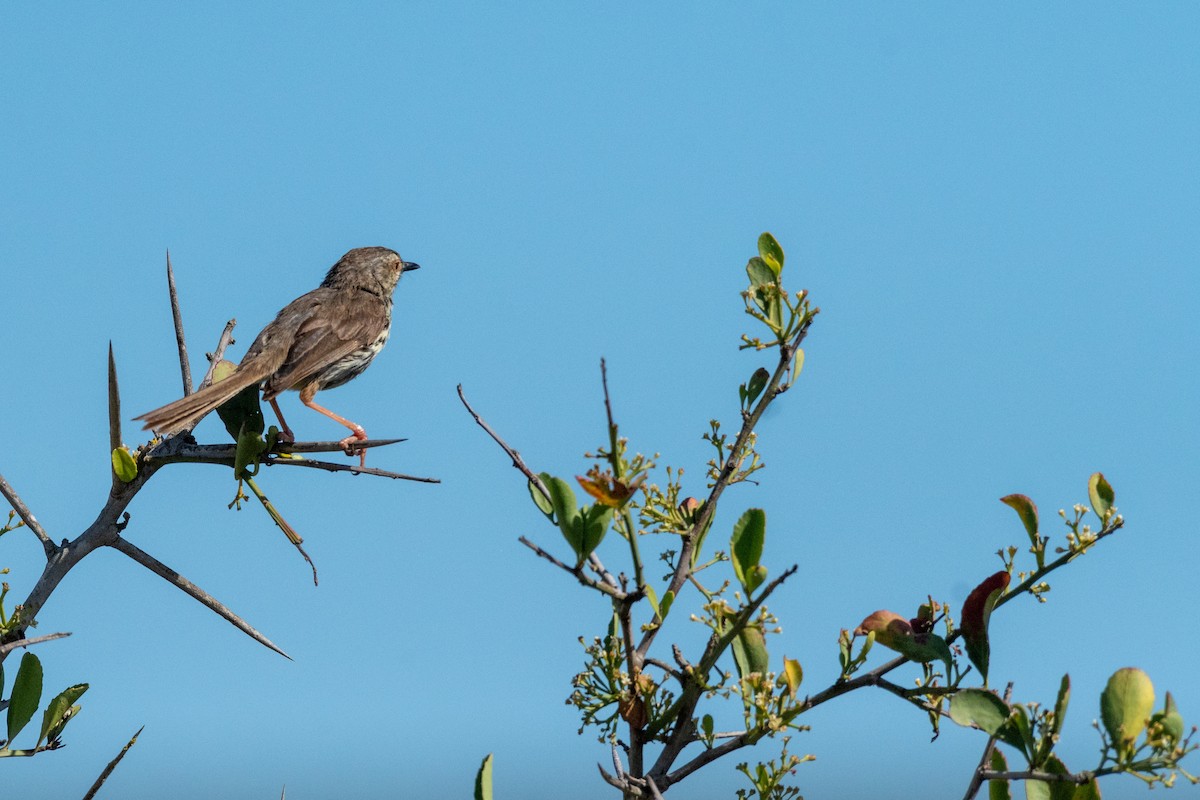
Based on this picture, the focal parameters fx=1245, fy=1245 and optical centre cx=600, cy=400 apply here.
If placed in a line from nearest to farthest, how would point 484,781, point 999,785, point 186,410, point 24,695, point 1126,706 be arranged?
1. point 484,781
2. point 1126,706
3. point 999,785
4. point 24,695
5. point 186,410

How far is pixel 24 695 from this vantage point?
3203 mm

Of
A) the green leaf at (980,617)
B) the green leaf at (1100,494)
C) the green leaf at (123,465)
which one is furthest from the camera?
the green leaf at (123,465)

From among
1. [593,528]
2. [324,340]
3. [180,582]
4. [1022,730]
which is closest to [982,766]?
[1022,730]

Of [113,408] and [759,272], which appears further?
[113,408]

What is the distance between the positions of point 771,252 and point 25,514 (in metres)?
2.27

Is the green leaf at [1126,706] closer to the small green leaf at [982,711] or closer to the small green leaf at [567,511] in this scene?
the small green leaf at [982,711]

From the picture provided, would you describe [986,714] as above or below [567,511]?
below

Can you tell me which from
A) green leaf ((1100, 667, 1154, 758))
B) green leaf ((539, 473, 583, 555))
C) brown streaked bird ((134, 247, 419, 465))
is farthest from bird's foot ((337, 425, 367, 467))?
green leaf ((1100, 667, 1154, 758))

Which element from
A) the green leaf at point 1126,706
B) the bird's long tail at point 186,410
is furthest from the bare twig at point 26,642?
the green leaf at point 1126,706

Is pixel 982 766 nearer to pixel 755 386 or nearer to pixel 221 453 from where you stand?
pixel 755 386

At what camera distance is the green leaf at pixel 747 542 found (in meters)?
2.43

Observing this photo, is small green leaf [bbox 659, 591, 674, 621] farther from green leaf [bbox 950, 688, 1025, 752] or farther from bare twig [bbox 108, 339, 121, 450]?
bare twig [bbox 108, 339, 121, 450]

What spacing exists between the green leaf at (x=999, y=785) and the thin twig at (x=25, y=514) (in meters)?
2.48

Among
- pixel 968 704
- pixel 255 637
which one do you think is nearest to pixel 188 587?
pixel 255 637
